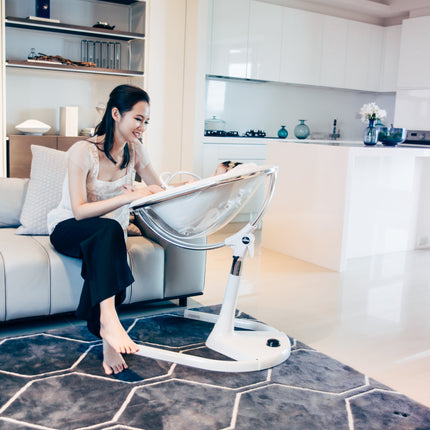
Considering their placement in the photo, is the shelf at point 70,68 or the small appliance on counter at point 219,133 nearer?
the shelf at point 70,68

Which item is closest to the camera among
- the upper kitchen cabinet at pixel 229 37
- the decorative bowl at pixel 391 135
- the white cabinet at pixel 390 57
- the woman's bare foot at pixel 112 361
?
the woman's bare foot at pixel 112 361

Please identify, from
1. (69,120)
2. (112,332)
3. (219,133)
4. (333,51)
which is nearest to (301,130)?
(333,51)

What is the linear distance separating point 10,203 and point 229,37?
10.6 feet

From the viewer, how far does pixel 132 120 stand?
237cm

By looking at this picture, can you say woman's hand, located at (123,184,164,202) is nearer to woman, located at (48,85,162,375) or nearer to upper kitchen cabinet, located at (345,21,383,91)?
woman, located at (48,85,162,375)

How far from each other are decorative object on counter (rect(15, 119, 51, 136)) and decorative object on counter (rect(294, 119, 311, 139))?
8.99 feet

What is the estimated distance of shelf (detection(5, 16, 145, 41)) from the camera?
14.4 ft

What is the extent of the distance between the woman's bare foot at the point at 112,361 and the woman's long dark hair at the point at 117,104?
→ 833 mm

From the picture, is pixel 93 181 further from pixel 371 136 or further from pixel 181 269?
pixel 371 136

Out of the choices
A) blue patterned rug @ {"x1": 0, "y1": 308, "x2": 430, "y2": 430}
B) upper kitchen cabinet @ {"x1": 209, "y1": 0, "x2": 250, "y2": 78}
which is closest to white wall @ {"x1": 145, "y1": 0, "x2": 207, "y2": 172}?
upper kitchen cabinet @ {"x1": 209, "y1": 0, "x2": 250, "y2": 78}

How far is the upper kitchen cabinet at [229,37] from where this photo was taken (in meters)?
5.26

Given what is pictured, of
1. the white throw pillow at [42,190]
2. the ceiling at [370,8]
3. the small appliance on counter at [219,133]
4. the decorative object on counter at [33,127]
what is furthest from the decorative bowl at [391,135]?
the decorative object on counter at [33,127]

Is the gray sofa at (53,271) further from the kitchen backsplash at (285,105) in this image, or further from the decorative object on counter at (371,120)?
the kitchen backsplash at (285,105)

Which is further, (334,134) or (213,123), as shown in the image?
(334,134)
